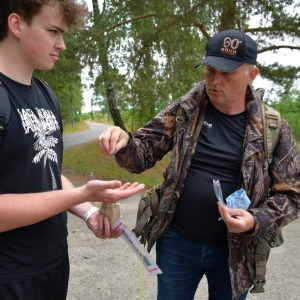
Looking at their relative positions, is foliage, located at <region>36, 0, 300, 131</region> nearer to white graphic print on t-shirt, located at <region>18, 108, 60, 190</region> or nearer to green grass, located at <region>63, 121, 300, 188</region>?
green grass, located at <region>63, 121, 300, 188</region>

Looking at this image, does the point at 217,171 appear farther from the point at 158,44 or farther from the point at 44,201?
the point at 158,44

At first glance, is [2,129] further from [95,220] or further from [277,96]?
[277,96]

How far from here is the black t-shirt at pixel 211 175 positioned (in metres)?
A: 2.05

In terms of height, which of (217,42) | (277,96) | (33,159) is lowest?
(277,96)

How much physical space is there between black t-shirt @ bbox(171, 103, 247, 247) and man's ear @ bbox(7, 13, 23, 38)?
116cm

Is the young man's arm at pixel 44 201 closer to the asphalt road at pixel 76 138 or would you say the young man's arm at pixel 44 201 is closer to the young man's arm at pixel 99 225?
the young man's arm at pixel 99 225

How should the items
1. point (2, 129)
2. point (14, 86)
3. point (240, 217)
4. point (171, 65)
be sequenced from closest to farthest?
point (2, 129) → point (14, 86) → point (240, 217) → point (171, 65)

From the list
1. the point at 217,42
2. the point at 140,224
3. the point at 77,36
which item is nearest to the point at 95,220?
the point at 140,224

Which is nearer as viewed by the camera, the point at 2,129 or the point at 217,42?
the point at 2,129

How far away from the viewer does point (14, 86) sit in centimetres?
149

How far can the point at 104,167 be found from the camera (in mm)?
12742

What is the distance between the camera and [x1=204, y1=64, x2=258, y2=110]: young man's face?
2.03 m

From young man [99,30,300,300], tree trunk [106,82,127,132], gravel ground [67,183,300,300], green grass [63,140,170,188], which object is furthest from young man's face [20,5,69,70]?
tree trunk [106,82,127,132]

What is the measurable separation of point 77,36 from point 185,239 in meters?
8.48
